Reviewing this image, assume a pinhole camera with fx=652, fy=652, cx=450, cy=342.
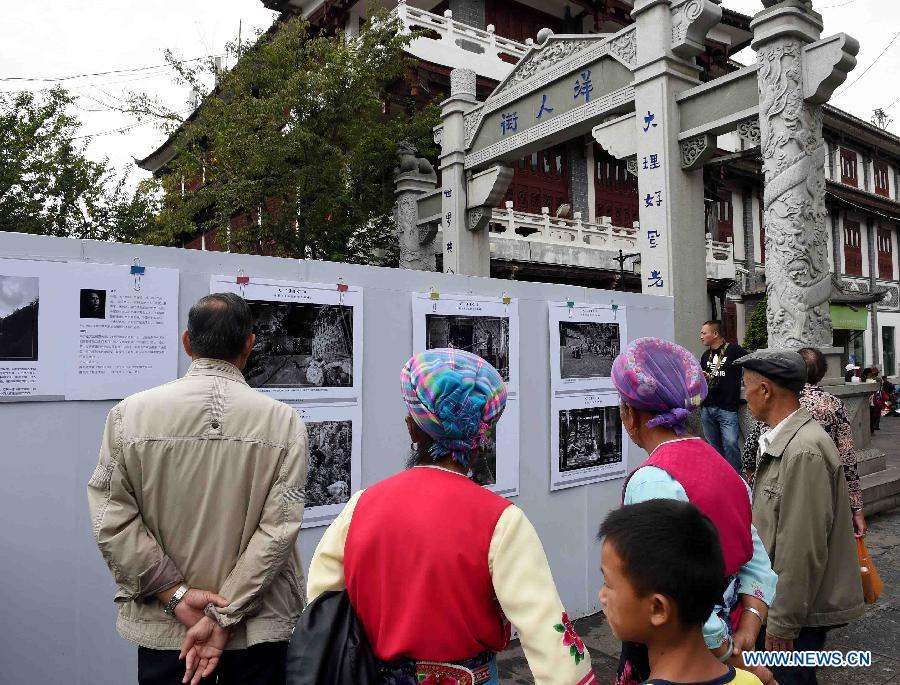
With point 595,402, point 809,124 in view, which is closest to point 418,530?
point 595,402

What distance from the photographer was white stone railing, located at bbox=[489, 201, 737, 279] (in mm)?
14406

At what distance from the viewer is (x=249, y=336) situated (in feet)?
6.10

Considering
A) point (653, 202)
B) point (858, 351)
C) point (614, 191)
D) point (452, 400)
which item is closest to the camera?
point (452, 400)

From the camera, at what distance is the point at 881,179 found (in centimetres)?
2505

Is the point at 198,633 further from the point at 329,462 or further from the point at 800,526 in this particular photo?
the point at 800,526

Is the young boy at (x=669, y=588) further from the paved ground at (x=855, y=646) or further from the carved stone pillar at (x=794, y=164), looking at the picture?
the carved stone pillar at (x=794, y=164)

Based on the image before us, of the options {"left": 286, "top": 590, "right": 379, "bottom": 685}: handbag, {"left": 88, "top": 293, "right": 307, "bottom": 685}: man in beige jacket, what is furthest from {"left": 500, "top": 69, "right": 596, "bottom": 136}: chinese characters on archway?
{"left": 286, "top": 590, "right": 379, "bottom": 685}: handbag

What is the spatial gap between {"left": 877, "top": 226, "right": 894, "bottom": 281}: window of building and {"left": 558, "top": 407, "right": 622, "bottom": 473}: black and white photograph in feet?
86.0

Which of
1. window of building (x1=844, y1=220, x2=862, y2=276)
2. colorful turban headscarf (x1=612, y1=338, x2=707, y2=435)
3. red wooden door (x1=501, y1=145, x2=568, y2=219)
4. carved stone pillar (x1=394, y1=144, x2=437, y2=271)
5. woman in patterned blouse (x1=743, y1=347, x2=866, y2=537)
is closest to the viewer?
colorful turban headscarf (x1=612, y1=338, x2=707, y2=435)

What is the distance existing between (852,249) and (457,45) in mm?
17877

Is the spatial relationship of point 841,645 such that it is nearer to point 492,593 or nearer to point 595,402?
point 595,402

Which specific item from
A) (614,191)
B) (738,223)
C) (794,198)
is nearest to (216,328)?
(794,198)

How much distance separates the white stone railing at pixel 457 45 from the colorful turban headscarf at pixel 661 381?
39.0 feet

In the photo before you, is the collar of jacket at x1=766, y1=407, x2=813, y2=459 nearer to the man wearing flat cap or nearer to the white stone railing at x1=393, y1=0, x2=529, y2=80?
the man wearing flat cap
